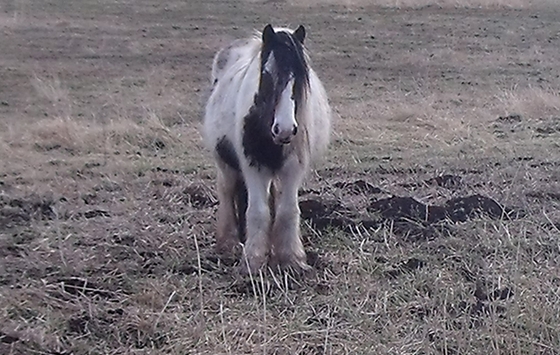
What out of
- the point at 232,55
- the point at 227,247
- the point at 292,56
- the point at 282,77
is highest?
the point at 292,56

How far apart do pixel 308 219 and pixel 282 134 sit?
1571 mm

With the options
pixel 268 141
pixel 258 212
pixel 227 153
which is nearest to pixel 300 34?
pixel 268 141

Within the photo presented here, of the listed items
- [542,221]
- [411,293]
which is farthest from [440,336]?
[542,221]

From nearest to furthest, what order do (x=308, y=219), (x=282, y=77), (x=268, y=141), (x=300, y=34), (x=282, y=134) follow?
(x=282, y=134)
(x=282, y=77)
(x=268, y=141)
(x=300, y=34)
(x=308, y=219)

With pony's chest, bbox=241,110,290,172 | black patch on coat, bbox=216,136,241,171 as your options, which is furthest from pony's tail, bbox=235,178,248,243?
pony's chest, bbox=241,110,290,172

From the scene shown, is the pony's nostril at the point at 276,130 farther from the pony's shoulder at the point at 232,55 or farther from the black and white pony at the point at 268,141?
the pony's shoulder at the point at 232,55

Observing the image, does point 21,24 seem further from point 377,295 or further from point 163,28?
point 377,295

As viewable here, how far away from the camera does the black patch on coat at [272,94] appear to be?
516 centimetres

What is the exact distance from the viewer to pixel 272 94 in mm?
5172

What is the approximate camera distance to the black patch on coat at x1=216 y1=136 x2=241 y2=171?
19.3ft

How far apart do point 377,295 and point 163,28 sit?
16142 millimetres

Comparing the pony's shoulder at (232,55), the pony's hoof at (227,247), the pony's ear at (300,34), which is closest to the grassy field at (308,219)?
the pony's hoof at (227,247)

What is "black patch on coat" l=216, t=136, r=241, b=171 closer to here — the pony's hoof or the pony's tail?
the pony's tail

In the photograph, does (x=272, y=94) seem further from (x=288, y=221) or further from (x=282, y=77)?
(x=288, y=221)
